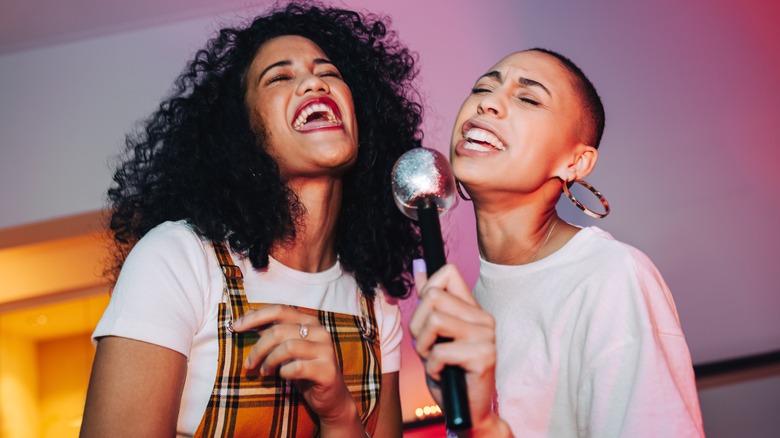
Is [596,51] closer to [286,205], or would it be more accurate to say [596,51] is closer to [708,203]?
[708,203]

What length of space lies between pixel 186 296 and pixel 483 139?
785 mm

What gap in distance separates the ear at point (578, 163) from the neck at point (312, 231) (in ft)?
2.14

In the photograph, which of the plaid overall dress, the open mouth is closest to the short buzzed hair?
the open mouth

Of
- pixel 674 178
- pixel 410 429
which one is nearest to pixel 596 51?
pixel 674 178

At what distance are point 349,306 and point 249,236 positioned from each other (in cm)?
36

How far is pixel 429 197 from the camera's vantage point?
4.04 ft

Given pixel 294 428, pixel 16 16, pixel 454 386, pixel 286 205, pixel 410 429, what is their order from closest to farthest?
pixel 454 386
pixel 294 428
pixel 286 205
pixel 410 429
pixel 16 16

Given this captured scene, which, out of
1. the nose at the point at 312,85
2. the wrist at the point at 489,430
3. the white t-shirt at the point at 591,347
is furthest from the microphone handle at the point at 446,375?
the nose at the point at 312,85

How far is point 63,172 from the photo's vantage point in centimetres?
402

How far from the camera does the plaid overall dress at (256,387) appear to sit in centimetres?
167

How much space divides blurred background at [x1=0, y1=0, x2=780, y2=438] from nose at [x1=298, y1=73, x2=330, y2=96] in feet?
5.39

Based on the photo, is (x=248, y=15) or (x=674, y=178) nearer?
(x=674, y=178)

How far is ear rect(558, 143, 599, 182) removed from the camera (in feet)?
6.20

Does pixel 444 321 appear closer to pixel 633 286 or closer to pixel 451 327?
pixel 451 327
